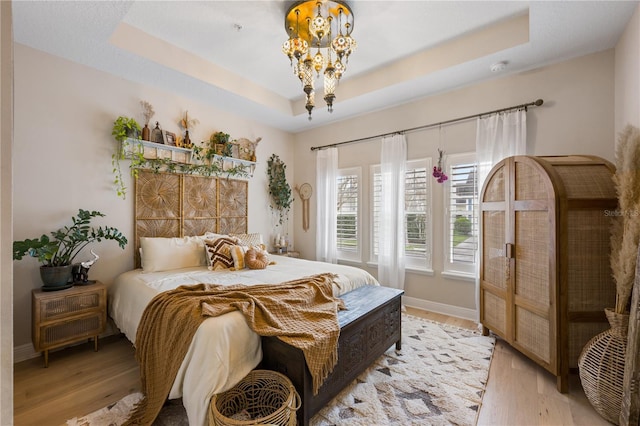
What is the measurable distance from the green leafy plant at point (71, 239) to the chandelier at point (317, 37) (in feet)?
7.93

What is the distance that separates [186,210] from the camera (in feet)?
11.9

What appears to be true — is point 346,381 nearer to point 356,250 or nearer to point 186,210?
point 356,250

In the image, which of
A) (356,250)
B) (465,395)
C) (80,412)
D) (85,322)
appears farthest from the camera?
(356,250)

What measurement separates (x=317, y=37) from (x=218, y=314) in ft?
7.23

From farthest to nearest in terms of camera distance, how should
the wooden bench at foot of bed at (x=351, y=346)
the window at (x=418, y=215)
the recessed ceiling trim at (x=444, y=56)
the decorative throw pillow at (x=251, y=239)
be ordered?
the decorative throw pillow at (x=251, y=239) → the window at (x=418, y=215) → the recessed ceiling trim at (x=444, y=56) → the wooden bench at foot of bed at (x=351, y=346)

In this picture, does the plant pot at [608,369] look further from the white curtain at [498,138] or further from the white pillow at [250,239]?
the white pillow at [250,239]

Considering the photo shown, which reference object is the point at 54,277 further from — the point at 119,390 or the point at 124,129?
the point at 124,129

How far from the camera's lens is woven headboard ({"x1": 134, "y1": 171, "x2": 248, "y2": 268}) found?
3.26m

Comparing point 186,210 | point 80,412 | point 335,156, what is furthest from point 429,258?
point 80,412

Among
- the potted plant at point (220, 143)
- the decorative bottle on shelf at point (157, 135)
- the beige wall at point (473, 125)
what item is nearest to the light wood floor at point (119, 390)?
the beige wall at point (473, 125)

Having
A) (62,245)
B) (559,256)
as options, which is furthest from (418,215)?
(62,245)

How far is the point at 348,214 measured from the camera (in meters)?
4.46

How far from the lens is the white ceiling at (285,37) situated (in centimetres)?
221

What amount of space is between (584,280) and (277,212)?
13.1 ft
